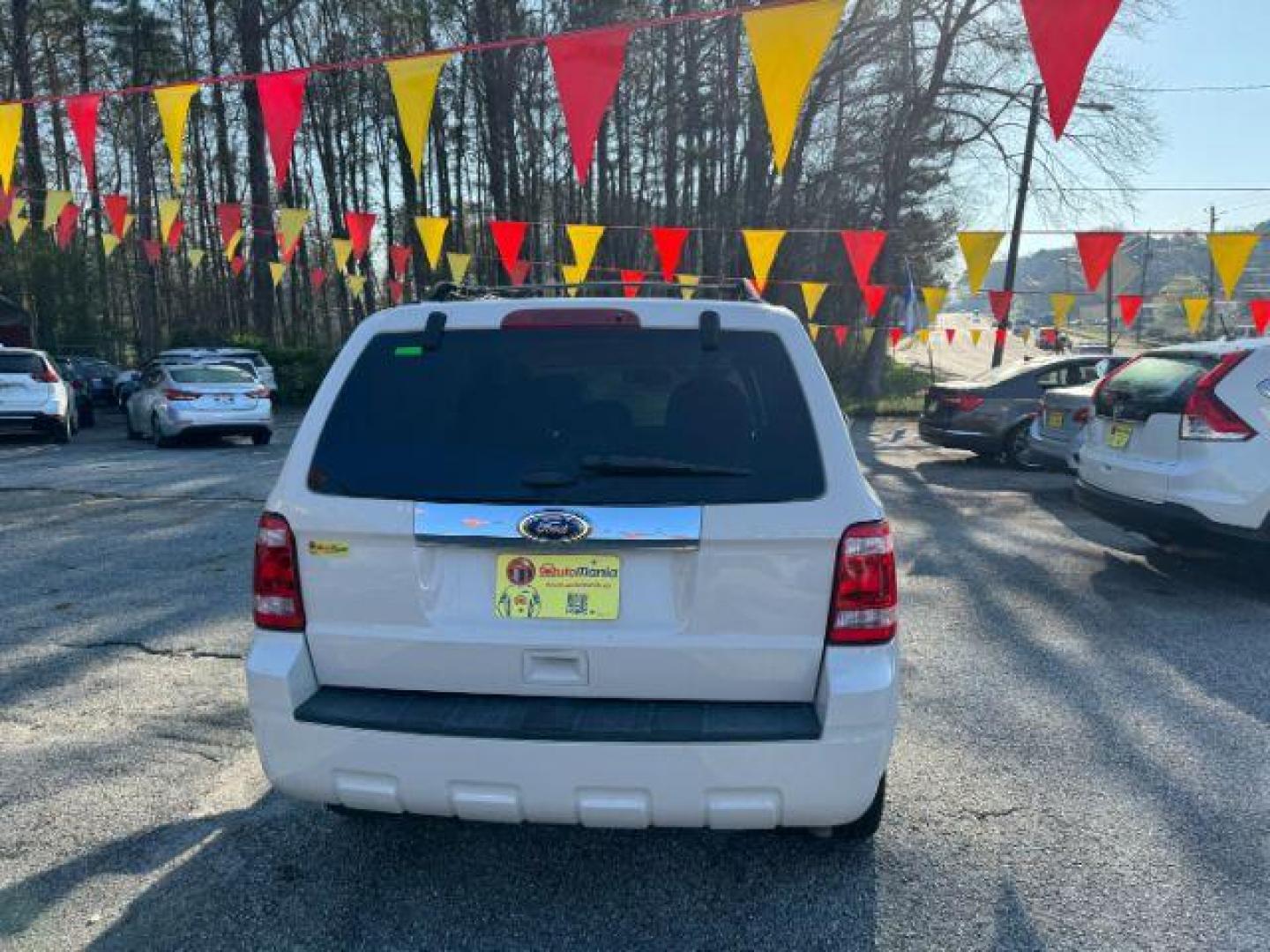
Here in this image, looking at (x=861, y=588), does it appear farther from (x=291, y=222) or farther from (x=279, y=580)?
(x=291, y=222)

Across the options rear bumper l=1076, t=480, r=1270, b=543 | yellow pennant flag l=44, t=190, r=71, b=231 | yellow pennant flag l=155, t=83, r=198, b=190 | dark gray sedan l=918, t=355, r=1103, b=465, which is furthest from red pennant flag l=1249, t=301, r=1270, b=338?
yellow pennant flag l=44, t=190, r=71, b=231

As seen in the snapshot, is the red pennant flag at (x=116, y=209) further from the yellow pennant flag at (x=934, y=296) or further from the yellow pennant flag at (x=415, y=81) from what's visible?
the yellow pennant flag at (x=934, y=296)

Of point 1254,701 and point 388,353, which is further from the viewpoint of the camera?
point 1254,701

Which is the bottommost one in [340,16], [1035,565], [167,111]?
[1035,565]

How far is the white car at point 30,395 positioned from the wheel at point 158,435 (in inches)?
54.3

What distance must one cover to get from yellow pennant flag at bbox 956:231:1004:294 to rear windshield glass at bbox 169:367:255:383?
37.9 ft

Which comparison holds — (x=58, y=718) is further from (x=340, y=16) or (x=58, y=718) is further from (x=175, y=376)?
(x=340, y=16)

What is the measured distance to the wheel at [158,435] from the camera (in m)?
15.1

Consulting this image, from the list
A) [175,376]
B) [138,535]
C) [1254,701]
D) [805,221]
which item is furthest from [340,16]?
[1254,701]

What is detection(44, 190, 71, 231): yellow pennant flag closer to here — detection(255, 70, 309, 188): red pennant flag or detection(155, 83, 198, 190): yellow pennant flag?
detection(155, 83, 198, 190): yellow pennant flag

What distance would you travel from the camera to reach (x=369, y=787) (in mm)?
2531

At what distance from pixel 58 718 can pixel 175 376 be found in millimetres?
12049

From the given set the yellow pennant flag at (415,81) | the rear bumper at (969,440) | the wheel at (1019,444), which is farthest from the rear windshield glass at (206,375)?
the wheel at (1019,444)

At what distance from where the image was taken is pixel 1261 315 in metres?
18.0
